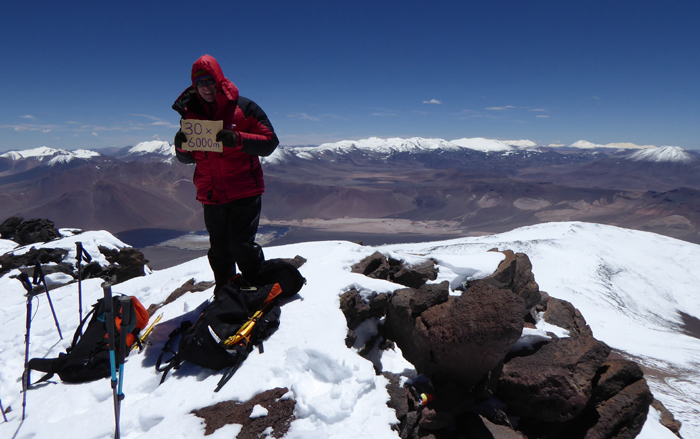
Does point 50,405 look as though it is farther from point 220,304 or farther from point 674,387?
point 674,387

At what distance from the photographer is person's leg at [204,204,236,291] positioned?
3980mm

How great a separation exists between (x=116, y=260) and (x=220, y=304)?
1102cm

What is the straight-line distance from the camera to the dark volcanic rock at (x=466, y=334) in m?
3.52

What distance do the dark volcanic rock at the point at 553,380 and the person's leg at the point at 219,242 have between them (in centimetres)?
370

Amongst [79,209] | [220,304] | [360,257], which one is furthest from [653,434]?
[79,209]

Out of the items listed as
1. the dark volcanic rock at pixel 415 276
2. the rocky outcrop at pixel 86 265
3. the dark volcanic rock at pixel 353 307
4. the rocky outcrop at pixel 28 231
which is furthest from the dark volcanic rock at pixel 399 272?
the rocky outcrop at pixel 28 231

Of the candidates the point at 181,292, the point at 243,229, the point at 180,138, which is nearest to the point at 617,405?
the point at 243,229

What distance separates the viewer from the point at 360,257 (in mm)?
5992

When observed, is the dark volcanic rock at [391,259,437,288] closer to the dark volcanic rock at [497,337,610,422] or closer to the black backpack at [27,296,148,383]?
the dark volcanic rock at [497,337,610,422]

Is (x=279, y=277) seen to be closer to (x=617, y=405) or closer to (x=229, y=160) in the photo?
(x=229, y=160)

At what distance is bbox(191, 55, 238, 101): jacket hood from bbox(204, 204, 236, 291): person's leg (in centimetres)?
131

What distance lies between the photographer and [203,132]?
129 inches

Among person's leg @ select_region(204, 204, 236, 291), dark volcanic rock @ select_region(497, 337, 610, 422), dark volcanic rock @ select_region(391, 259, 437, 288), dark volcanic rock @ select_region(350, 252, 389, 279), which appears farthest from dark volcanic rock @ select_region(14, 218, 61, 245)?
dark volcanic rock @ select_region(497, 337, 610, 422)

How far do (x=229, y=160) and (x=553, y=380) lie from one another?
14.2 feet
